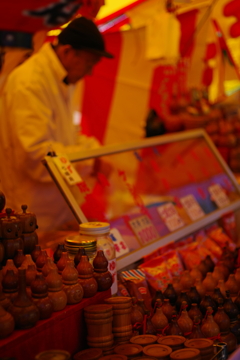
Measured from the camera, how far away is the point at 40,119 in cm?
301

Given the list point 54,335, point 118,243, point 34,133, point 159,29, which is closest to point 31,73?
point 34,133

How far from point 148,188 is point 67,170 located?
34.4 inches

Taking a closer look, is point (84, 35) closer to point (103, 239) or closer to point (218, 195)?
point (218, 195)

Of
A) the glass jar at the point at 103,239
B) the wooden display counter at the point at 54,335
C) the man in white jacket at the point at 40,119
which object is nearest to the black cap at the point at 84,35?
the man in white jacket at the point at 40,119

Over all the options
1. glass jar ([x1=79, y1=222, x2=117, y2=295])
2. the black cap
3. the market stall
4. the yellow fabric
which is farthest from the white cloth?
the yellow fabric

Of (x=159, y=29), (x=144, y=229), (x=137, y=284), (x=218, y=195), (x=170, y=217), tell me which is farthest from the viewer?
(x=159, y=29)

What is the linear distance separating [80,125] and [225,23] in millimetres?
2268

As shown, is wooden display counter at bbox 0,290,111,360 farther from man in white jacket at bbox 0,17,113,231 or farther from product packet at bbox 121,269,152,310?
man in white jacket at bbox 0,17,113,231

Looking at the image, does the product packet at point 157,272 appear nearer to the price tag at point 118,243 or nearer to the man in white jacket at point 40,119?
the price tag at point 118,243

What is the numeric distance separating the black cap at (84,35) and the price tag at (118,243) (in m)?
1.21

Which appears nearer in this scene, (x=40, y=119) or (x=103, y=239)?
(x=103, y=239)

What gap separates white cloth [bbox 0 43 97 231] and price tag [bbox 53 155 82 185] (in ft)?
2.19

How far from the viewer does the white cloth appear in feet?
9.78

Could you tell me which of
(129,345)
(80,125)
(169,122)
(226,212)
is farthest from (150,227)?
(80,125)
